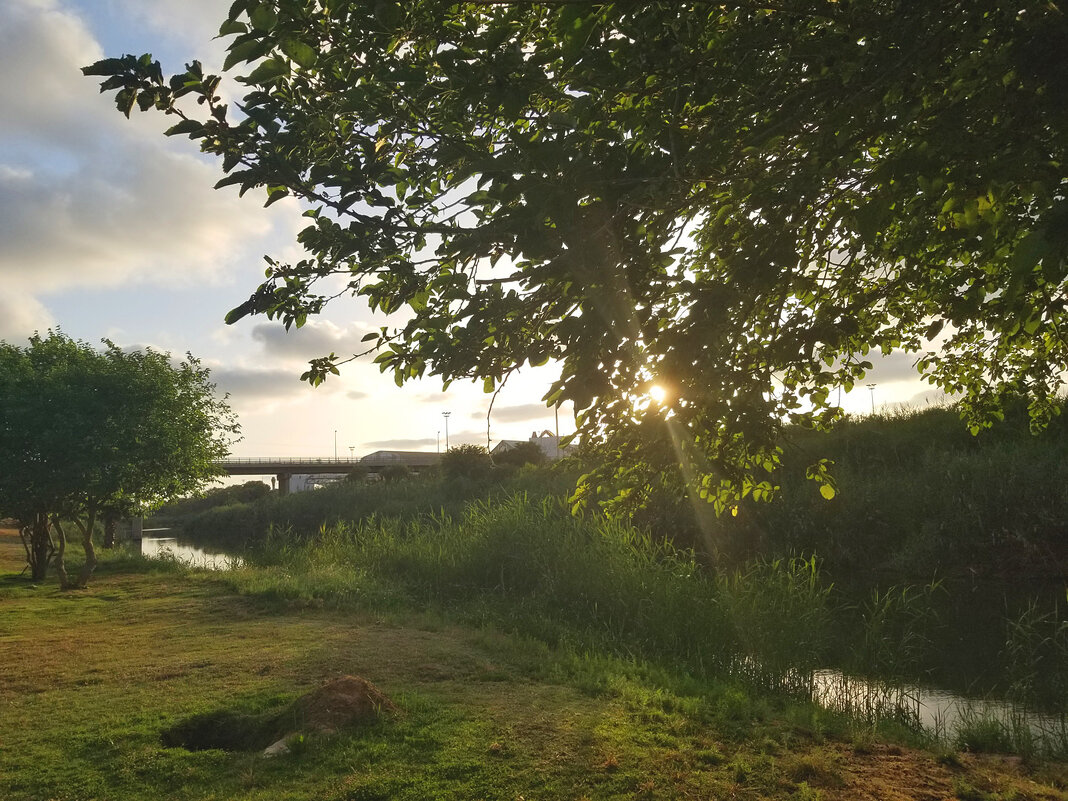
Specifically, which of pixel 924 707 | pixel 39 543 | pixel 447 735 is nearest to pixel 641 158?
pixel 447 735

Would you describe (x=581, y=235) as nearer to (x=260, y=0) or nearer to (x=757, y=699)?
(x=260, y=0)

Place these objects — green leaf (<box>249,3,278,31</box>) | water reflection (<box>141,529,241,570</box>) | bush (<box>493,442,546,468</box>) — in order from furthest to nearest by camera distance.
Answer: bush (<box>493,442,546,468</box>)
water reflection (<box>141,529,241,570</box>)
green leaf (<box>249,3,278,31</box>)

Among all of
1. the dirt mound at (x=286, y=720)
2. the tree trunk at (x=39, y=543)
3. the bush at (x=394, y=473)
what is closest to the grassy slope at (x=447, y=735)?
the dirt mound at (x=286, y=720)

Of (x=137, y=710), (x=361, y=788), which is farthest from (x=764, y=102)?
(x=137, y=710)

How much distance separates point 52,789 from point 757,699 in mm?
6454

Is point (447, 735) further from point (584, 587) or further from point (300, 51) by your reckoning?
point (584, 587)

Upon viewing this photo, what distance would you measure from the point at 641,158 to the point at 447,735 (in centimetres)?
468

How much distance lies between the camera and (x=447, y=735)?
239 inches

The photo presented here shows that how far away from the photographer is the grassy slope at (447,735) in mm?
5223

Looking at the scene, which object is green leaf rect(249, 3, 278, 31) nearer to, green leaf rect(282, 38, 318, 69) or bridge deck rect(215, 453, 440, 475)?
green leaf rect(282, 38, 318, 69)

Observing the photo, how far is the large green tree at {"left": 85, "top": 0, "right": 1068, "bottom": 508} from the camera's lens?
3.58m

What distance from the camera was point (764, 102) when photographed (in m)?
4.23

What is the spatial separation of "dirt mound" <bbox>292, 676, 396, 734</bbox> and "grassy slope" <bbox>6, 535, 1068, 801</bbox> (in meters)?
0.20

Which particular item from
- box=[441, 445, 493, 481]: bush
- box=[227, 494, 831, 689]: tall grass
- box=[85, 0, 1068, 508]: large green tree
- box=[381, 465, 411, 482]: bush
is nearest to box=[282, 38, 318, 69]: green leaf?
box=[85, 0, 1068, 508]: large green tree
